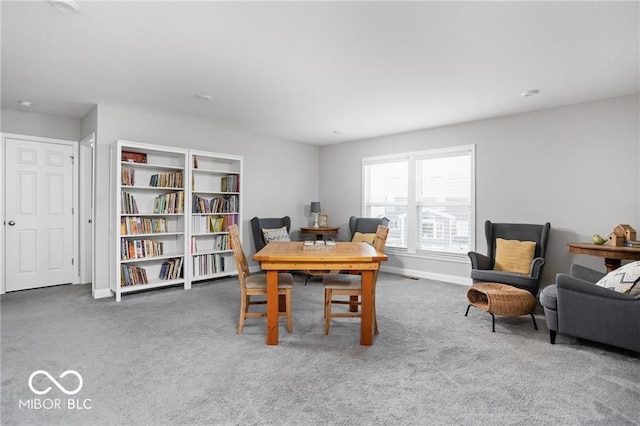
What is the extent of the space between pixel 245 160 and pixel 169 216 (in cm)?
164

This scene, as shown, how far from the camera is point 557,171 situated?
4262 mm

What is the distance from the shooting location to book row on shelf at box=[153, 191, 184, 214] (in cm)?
466

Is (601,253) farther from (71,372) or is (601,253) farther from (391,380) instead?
(71,372)

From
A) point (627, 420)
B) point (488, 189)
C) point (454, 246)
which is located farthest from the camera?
point (454, 246)

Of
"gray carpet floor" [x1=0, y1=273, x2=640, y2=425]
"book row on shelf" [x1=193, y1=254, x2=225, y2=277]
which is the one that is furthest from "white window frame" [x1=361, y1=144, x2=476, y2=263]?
"book row on shelf" [x1=193, y1=254, x2=225, y2=277]

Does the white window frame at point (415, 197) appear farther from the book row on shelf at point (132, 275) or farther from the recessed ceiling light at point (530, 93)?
the book row on shelf at point (132, 275)

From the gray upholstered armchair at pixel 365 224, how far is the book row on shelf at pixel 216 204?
6.80 feet

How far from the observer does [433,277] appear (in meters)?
5.39

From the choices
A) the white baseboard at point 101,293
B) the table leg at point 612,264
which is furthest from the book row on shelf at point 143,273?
the table leg at point 612,264

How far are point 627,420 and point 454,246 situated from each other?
350 centimetres

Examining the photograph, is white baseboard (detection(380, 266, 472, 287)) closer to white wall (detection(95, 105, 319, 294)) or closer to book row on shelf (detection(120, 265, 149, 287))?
white wall (detection(95, 105, 319, 294))

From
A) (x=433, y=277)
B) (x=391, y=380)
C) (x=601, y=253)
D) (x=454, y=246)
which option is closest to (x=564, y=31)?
(x=601, y=253)

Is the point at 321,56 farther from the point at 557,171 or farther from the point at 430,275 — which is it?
the point at 430,275

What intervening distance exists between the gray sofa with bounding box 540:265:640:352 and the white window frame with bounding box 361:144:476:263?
219 cm
